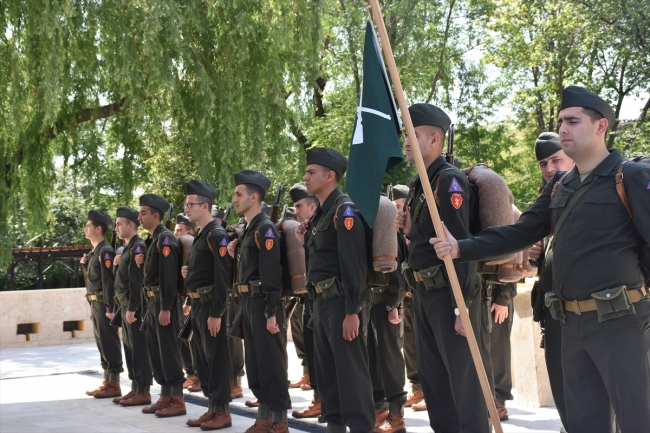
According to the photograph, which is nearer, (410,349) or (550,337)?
(550,337)

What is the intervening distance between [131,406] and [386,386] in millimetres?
3774

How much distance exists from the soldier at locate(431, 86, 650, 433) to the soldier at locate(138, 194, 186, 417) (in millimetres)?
5159

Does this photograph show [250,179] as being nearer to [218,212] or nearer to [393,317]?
[393,317]

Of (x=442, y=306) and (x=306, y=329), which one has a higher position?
(x=442, y=306)

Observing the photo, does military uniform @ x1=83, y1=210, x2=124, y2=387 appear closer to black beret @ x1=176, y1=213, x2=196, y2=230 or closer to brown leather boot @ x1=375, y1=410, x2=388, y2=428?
black beret @ x1=176, y1=213, x2=196, y2=230

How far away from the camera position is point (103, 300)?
10992mm

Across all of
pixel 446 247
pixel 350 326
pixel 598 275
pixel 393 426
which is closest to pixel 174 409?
pixel 393 426

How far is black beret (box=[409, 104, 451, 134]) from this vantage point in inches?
228

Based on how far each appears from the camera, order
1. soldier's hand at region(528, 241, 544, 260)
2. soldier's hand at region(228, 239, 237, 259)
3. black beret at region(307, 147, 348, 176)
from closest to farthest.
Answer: soldier's hand at region(528, 241, 544, 260)
black beret at region(307, 147, 348, 176)
soldier's hand at region(228, 239, 237, 259)

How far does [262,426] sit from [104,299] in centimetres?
388

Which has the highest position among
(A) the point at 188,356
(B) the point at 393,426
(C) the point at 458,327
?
(C) the point at 458,327

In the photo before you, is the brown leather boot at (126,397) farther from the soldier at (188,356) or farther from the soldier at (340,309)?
the soldier at (340,309)

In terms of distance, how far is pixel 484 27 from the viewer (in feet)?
98.3

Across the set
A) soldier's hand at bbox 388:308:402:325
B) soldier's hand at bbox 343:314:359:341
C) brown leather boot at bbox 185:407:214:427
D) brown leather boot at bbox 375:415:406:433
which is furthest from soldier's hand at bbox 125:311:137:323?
soldier's hand at bbox 343:314:359:341
